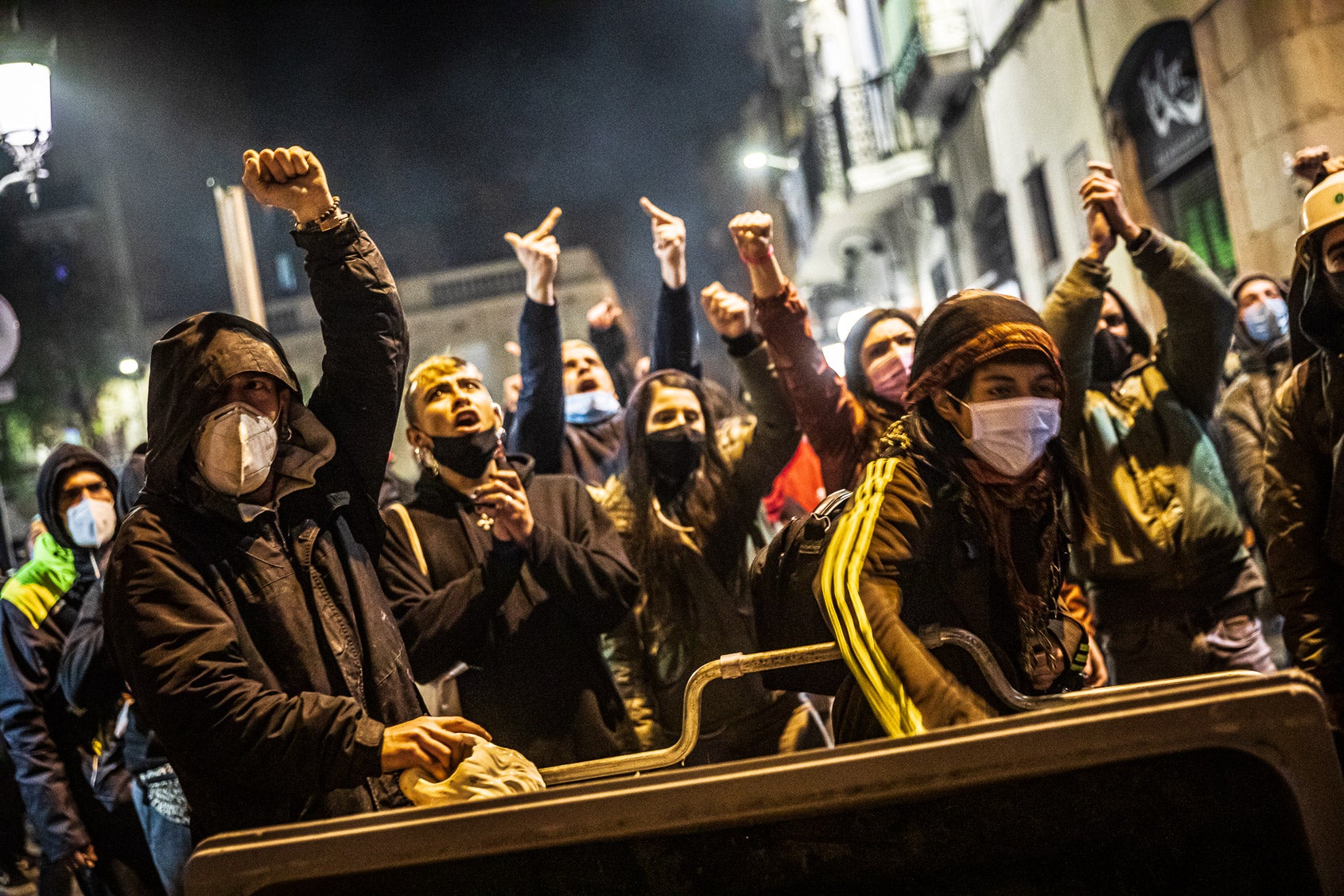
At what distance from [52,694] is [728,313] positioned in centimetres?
336

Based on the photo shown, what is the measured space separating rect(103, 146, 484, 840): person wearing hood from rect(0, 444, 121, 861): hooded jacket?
8.63 feet

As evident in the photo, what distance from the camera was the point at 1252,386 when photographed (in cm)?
596

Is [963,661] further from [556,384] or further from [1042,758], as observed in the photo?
[556,384]

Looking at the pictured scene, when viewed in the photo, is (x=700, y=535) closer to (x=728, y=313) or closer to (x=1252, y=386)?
(x=728, y=313)

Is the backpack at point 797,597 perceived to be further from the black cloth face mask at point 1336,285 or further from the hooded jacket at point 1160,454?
the hooded jacket at point 1160,454

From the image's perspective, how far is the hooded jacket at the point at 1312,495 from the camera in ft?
11.4

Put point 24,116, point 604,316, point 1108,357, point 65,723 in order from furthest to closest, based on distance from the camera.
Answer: point 604,316 < point 24,116 < point 65,723 < point 1108,357

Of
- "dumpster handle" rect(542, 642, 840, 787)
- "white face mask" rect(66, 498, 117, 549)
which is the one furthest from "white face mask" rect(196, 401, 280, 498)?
"white face mask" rect(66, 498, 117, 549)

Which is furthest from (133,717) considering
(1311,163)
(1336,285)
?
(1311,163)

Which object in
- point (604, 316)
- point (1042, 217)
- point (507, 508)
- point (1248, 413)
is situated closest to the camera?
point (507, 508)

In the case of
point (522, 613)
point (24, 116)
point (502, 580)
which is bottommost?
point (522, 613)

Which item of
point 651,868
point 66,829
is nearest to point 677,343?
point 66,829

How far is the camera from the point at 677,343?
217 inches

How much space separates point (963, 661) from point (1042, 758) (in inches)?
30.7
